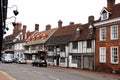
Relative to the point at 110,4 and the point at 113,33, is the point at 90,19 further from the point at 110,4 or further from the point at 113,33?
the point at 113,33

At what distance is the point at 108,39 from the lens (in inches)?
1752

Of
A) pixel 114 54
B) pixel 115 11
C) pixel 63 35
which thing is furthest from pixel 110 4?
pixel 63 35

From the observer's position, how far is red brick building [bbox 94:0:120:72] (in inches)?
1668

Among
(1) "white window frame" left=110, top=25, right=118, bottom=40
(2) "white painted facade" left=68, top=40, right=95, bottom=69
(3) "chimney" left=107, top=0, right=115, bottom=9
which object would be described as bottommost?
(2) "white painted facade" left=68, top=40, right=95, bottom=69

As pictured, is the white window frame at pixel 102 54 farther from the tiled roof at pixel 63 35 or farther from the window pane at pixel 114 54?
the tiled roof at pixel 63 35

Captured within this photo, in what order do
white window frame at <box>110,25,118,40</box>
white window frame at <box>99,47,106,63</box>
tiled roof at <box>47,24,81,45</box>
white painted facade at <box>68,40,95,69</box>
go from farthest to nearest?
tiled roof at <box>47,24,81,45</box>
white painted facade at <box>68,40,95,69</box>
white window frame at <box>99,47,106,63</box>
white window frame at <box>110,25,118,40</box>

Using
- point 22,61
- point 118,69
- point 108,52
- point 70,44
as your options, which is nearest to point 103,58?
point 108,52

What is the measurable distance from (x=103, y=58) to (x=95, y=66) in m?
2.67

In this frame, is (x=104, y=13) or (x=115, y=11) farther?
(x=104, y=13)

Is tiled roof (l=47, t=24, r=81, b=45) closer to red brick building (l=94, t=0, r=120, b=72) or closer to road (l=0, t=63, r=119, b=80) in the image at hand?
red brick building (l=94, t=0, r=120, b=72)

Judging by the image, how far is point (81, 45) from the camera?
53.3 m

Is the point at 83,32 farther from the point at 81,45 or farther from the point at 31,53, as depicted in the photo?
the point at 31,53

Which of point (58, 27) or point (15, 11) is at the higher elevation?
point (58, 27)

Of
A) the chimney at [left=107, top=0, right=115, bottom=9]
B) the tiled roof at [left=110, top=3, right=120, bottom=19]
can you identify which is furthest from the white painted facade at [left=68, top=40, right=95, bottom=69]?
the tiled roof at [left=110, top=3, right=120, bottom=19]
